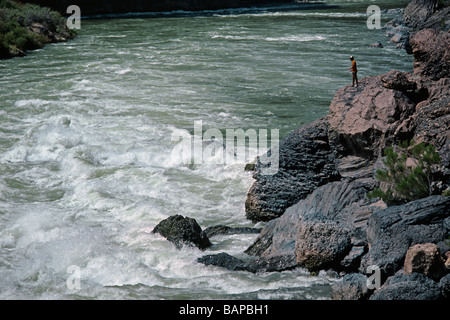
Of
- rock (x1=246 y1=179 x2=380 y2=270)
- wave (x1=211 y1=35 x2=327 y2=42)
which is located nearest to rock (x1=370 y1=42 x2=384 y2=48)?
wave (x1=211 y1=35 x2=327 y2=42)

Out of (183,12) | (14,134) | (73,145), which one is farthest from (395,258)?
(183,12)

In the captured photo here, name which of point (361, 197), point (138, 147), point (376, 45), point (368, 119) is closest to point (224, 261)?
point (361, 197)

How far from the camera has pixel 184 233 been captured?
10453 mm

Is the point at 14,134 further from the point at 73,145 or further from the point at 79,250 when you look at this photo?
the point at 79,250

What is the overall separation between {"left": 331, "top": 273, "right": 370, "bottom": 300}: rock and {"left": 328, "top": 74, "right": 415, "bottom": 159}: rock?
12.7 feet

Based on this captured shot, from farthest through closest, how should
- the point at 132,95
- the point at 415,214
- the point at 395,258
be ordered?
the point at 132,95
the point at 415,214
the point at 395,258

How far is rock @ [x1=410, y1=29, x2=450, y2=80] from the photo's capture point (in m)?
12.5

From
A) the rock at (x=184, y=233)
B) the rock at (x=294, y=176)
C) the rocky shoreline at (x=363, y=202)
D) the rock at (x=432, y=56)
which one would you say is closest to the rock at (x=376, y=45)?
the rocky shoreline at (x=363, y=202)

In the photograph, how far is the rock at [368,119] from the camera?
36.4 ft

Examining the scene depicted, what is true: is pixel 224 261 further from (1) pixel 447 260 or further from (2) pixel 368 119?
(2) pixel 368 119

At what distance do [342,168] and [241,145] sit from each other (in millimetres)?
5553

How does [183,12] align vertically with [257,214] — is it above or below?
above

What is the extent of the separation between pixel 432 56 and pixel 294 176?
4216mm

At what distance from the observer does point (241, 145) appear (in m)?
16.8
